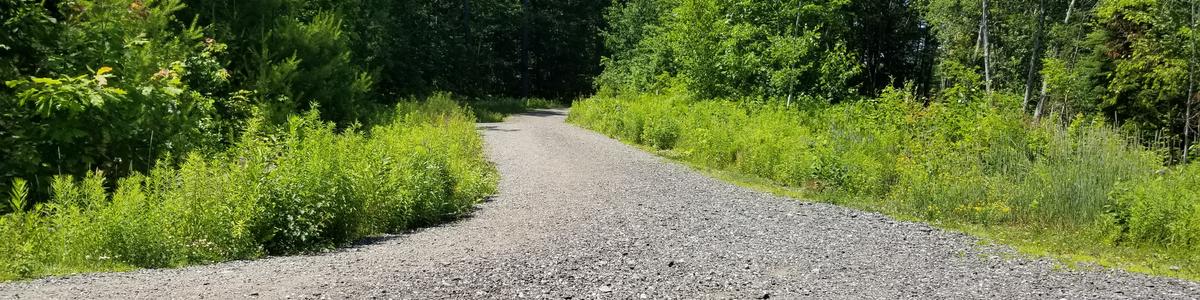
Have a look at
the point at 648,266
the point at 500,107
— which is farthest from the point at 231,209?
the point at 500,107

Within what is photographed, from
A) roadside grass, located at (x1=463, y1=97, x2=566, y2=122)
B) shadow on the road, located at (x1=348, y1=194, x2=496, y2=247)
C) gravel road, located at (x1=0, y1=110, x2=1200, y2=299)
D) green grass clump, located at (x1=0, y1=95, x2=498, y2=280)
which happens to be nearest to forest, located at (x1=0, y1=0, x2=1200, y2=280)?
green grass clump, located at (x1=0, y1=95, x2=498, y2=280)

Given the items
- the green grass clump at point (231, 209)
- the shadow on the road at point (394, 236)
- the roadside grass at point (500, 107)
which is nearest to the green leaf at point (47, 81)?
the green grass clump at point (231, 209)

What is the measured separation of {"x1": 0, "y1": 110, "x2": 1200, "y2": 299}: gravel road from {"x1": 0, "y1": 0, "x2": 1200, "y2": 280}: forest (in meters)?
0.63

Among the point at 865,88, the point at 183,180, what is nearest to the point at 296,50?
the point at 183,180

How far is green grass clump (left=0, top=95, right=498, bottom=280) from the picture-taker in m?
6.30

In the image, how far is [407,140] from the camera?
11.6m

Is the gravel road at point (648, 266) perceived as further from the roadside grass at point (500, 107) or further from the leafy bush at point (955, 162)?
the roadside grass at point (500, 107)

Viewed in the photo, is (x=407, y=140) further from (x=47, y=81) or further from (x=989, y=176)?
(x=989, y=176)

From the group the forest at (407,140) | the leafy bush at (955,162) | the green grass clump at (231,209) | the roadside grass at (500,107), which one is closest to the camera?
the green grass clump at (231,209)

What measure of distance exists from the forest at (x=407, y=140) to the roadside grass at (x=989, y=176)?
0.04 m

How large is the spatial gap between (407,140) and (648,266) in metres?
5.92

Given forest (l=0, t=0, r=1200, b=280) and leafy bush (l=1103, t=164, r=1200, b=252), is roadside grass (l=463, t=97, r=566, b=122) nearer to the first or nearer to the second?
forest (l=0, t=0, r=1200, b=280)

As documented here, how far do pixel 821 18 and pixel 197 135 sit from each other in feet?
58.7

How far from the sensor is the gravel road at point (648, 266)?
18.6 ft
